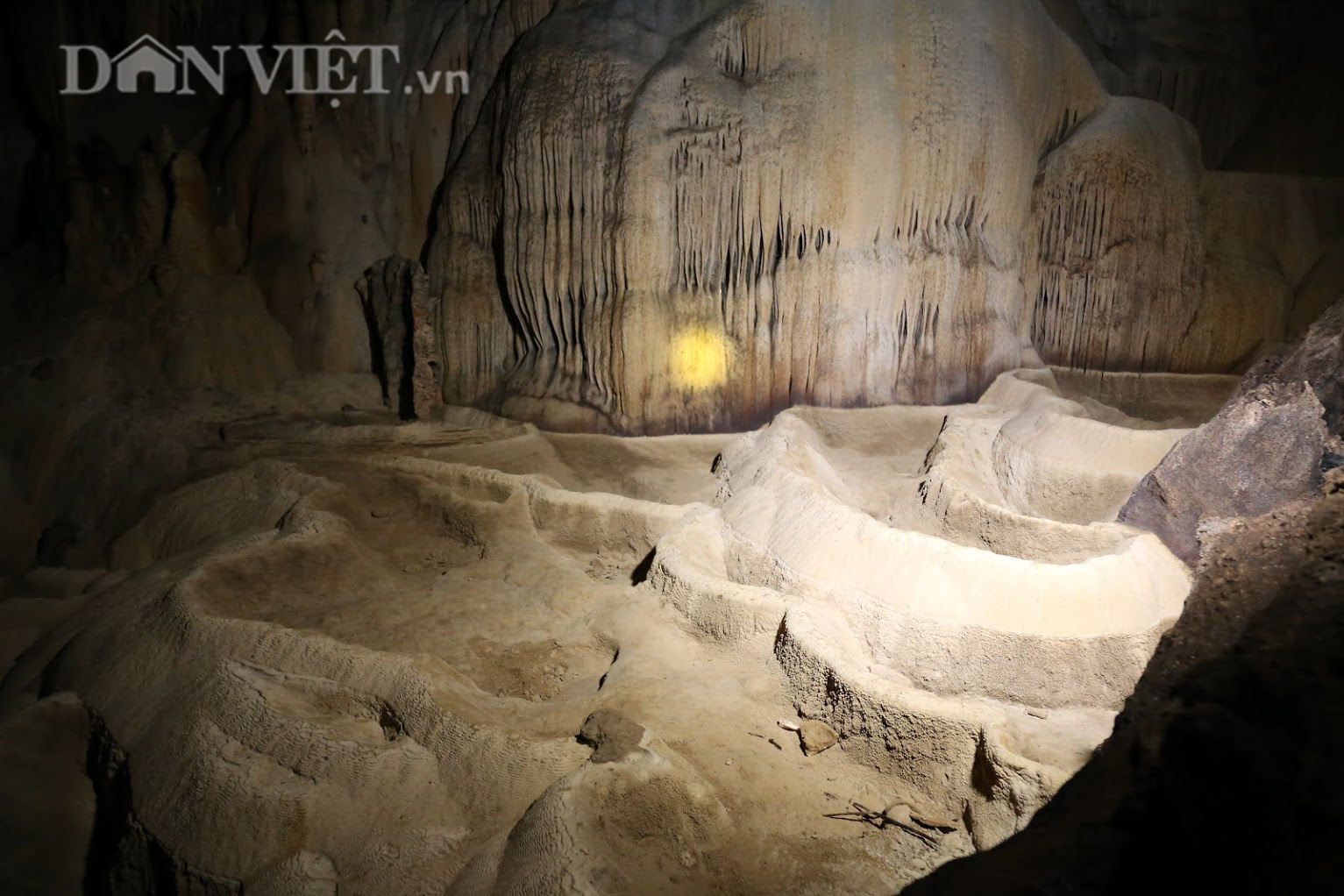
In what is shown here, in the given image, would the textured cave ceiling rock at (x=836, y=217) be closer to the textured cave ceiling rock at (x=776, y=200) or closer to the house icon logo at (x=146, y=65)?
the textured cave ceiling rock at (x=776, y=200)

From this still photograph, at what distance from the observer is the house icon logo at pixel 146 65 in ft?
48.8

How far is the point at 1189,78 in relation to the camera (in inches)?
611

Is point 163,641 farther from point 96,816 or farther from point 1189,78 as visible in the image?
point 1189,78

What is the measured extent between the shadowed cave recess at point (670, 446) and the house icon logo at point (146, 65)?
0.15 meters

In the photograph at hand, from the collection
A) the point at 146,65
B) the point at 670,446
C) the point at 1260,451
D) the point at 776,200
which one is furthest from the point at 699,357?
the point at 146,65

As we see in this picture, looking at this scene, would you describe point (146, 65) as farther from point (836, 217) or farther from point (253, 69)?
point (836, 217)

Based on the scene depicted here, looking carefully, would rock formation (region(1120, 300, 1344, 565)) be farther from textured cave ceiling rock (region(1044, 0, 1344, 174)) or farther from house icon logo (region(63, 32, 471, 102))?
house icon logo (region(63, 32, 471, 102))

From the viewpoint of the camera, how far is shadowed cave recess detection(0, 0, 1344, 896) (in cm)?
436

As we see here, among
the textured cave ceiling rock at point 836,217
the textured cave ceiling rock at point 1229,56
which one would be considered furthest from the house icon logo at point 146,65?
the textured cave ceiling rock at point 1229,56

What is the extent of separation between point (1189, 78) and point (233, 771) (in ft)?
60.0

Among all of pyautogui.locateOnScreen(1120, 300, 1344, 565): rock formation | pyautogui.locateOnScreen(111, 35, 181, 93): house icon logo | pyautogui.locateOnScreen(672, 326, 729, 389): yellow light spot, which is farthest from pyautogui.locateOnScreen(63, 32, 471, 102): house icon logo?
pyautogui.locateOnScreen(1120, 300, 1344, 565): rock formation

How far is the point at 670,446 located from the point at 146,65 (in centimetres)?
1228

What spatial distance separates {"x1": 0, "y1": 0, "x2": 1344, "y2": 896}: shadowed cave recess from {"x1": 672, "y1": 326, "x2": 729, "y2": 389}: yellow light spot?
0.19 feet

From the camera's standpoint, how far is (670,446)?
1107 centimetres
